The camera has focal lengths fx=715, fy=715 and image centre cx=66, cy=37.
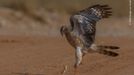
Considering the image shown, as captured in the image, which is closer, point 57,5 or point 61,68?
point 61,68

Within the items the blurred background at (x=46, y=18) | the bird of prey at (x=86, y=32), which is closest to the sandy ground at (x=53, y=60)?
the bird of prey at (x=86, y=32)

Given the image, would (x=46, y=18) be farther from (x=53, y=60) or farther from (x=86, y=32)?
(x=86, y=32)

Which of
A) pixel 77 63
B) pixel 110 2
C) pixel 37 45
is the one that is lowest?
pixel 110 2

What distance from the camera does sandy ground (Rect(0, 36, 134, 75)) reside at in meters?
14.8

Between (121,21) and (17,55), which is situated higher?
(17,55)

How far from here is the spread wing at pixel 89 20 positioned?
Answer: 45.4ft

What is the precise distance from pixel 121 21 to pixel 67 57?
47.6 feet

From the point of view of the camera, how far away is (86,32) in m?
14.0

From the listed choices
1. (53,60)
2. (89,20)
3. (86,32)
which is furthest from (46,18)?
(86,32)

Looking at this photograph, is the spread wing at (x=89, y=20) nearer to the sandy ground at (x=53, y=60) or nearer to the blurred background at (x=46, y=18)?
the sandy ground at (x=53, y=60)

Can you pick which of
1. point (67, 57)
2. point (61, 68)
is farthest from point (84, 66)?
point (67, 57)

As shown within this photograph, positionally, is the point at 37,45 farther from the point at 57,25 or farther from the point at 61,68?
the point at 57,25

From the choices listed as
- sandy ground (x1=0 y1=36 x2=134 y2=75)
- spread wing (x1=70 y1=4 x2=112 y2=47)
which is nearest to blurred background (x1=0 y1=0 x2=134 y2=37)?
sandy ground (x1=0 y1=36 x2=134 y2=75)

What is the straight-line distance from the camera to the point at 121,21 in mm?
31344
